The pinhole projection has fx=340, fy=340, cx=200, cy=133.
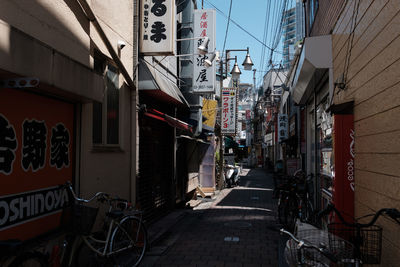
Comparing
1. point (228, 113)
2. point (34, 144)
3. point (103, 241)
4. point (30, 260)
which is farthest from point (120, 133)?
point (228, 113)

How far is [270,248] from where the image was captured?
7500 millimetres

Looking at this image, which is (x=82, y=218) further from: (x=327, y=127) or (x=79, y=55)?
(x=327, y=127)

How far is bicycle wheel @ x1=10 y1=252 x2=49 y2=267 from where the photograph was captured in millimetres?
3535

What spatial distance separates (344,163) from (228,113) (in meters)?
14.9

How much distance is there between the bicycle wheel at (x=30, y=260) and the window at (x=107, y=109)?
3.01 metres

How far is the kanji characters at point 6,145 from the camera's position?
4.07 meters

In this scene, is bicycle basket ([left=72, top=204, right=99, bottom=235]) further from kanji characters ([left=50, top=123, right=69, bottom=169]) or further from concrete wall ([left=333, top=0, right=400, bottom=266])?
concrete wall ([left=333, top=0, right=400, bottom=266])

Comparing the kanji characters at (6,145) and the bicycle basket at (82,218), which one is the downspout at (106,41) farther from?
the bicycle basket at (82,218)

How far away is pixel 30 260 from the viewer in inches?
146

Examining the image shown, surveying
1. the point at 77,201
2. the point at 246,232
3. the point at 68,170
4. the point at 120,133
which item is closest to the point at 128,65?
the point at 120,133

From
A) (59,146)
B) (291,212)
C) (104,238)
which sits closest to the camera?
(59,146)

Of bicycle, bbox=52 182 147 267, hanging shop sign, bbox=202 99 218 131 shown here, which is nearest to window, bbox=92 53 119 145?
bicycle, bbox=52 182 147 267

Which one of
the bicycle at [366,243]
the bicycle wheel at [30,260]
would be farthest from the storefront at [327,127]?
the bicycle wheel at [30,260]

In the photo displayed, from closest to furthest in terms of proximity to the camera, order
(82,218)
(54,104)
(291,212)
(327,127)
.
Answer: (82,218) < (54,104) < (327,127) < (291,212)
